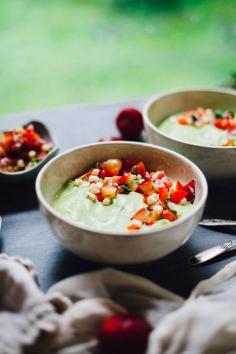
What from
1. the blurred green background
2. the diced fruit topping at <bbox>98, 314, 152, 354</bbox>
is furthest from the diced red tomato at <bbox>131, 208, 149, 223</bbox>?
the blurred green background

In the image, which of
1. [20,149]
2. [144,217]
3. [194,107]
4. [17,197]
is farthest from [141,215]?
[194,107]

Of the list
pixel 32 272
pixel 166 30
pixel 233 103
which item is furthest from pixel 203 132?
pixel 166 30

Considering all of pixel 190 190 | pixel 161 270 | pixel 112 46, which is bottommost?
pixel 112 46

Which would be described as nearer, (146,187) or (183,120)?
(146,187)

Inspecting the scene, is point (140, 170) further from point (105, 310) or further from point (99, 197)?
point (105, 310)

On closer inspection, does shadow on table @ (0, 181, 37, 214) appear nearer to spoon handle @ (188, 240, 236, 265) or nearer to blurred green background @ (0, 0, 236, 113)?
spoon handle @ (188, 240, 236, 265)

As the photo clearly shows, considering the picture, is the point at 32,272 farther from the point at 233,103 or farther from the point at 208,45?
→ the point at 208,45

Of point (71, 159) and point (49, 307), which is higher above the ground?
point (71, 159)

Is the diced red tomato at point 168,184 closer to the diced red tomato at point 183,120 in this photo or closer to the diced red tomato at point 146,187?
the diced red tomato at point 146,187

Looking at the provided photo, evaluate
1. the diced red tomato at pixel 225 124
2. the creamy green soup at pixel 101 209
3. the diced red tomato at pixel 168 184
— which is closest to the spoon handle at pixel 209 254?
the creamy green soup at pixel 101 209
